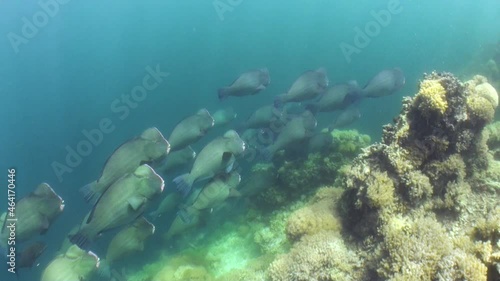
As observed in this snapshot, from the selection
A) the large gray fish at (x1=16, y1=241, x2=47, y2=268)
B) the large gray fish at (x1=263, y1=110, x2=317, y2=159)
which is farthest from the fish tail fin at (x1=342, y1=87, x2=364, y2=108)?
the large gray fish at (x1=16, y1=241, x2=47, y2=268)

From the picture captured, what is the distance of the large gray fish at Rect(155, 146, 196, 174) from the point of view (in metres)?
7.00

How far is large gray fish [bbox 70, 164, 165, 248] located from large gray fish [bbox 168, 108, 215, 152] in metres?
2.04

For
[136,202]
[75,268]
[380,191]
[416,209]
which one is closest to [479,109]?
[416,209]

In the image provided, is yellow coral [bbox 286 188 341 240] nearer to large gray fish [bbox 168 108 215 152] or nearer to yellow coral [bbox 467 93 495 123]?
yellow coral [bbox 467 93 495 123]

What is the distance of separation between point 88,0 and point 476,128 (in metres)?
70.9

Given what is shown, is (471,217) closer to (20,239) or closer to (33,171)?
(20,239)

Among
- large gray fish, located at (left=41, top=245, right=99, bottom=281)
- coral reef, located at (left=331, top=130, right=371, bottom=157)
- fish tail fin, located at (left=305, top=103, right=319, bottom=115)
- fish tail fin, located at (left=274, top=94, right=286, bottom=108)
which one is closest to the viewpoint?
large gray fish, located at (left=41, top=245, right=99, bottom=281)

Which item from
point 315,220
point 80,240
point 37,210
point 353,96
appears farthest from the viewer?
point 353,96

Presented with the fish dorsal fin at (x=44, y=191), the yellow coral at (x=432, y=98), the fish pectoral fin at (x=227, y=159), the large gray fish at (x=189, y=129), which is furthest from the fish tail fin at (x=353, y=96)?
the fish dorsal fin at (x=44, y=191)

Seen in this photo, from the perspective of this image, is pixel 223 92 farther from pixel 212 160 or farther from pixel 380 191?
pixel 380 191

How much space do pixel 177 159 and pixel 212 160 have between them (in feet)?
6.85

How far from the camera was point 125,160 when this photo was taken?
454cm

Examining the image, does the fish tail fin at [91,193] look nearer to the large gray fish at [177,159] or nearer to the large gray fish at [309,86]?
the large gray fish at [177,159]

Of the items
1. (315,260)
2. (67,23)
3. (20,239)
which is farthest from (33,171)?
(67,23)
